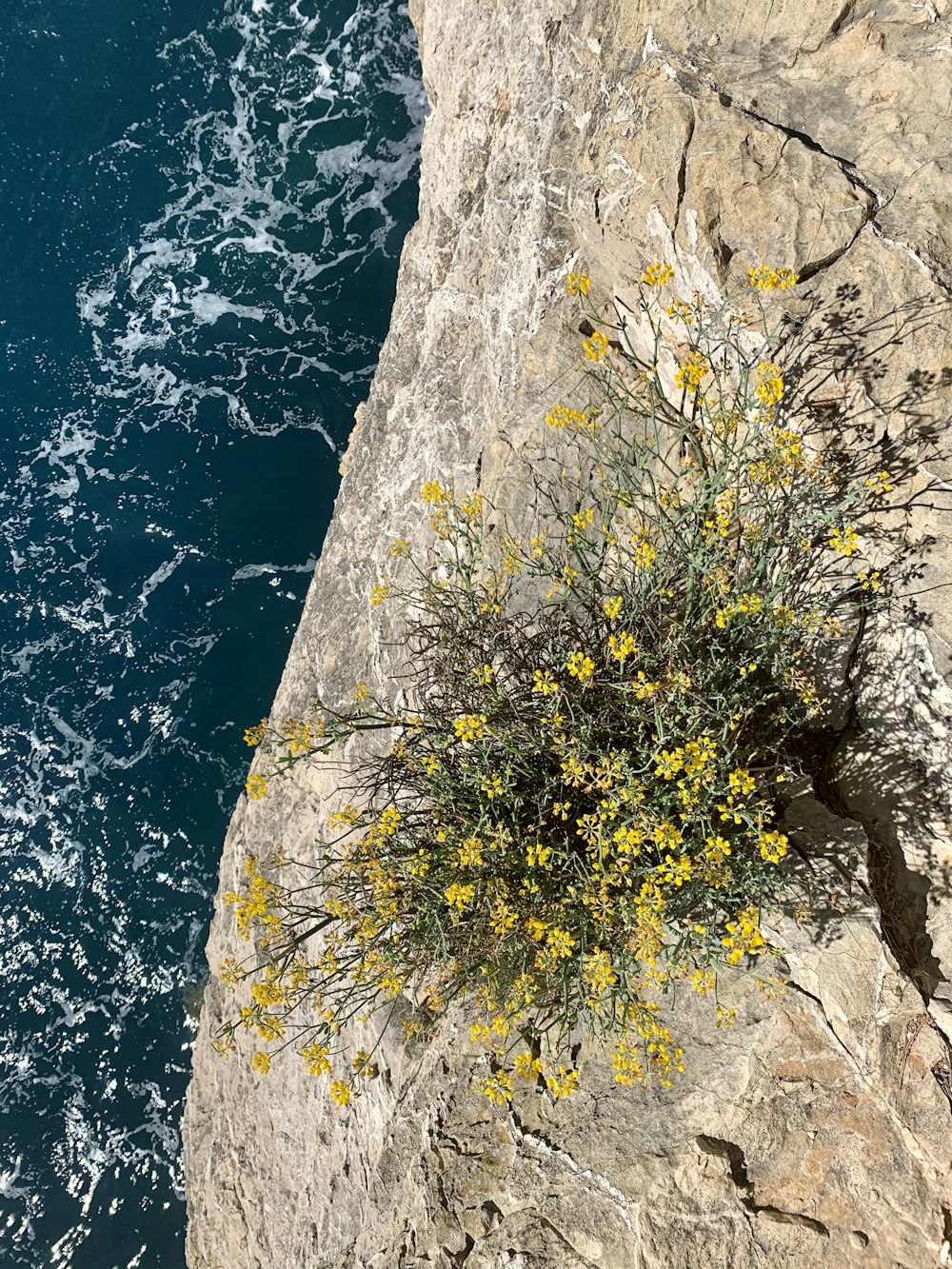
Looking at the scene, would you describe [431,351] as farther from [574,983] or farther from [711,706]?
[574,983]

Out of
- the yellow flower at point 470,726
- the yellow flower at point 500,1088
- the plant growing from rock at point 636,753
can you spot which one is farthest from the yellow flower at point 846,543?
the yellow flower at point 500,1088

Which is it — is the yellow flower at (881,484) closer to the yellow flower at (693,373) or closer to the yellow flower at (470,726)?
the yellow flower at (693,373)

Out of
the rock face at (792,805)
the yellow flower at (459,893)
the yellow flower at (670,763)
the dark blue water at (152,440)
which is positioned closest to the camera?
the yellow flower at (670,763)

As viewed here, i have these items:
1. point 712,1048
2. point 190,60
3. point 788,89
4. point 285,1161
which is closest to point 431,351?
point 788,89

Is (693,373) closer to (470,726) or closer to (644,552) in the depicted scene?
(644,552)

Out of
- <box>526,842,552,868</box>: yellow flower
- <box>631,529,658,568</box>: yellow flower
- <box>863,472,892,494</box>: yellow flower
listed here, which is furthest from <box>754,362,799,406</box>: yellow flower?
<box>526,842,552,868</box>: yellow flower
